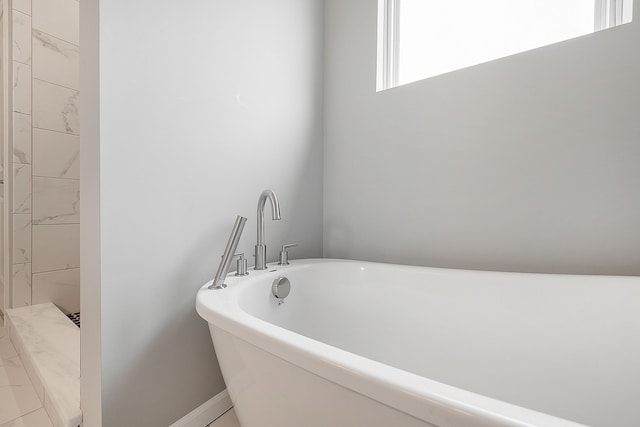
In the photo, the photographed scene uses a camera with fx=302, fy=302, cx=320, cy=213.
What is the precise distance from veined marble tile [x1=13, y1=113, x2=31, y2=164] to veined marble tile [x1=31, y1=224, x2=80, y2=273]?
42 centimetres

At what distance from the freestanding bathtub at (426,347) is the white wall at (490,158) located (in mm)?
225

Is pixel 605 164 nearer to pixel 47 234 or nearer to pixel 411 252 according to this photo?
pixel 411 252

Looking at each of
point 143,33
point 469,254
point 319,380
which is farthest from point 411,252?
point 143,33

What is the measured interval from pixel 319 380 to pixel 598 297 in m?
0.79

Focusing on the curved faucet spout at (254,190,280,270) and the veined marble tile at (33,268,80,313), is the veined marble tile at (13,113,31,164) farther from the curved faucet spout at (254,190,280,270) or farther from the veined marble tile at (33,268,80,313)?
the curved faucet spout at (254,190,280,270)

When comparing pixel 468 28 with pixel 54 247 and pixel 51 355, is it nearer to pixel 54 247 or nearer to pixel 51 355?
pixel 51 355

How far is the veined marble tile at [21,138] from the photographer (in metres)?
1.78

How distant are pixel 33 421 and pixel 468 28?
2.17m

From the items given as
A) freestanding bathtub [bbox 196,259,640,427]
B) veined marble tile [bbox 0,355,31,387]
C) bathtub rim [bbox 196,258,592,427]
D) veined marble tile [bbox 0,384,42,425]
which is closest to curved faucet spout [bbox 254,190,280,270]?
freestanding bathtub [bbox 196,259,640,427]

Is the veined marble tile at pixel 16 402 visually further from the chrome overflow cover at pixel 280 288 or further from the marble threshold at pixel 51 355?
the chrome overflow cover at pixel 280 288

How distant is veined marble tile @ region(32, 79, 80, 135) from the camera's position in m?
1.85

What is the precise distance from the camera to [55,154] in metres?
1.93

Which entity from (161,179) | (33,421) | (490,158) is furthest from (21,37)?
(490,158)

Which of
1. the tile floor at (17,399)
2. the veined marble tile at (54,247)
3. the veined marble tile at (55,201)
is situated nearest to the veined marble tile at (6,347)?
the tile floor at (17,399)
